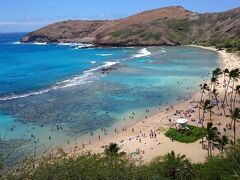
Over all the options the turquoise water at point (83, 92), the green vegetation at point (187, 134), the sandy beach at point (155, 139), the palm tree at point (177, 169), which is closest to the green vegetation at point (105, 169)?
the palm tree at point (177, 169)

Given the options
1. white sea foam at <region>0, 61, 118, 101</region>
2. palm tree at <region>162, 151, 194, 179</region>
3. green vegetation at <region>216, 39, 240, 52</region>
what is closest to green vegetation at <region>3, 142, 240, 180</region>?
palm tree at <region>162, 151, 194, 179</region>

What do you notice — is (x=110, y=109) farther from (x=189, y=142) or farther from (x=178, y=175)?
(x=178, y=175)

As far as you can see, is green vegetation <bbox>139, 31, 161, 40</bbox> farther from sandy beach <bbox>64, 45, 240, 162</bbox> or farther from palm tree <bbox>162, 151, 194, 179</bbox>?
palm tree <bbox>162, 151, 194, 179</bbox>

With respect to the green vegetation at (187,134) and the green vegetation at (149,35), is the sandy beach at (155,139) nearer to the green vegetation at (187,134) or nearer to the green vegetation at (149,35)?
the green vegetation at (187,134)

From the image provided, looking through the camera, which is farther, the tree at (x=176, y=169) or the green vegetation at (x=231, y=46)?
the green vegetation at (x=231, y=46)

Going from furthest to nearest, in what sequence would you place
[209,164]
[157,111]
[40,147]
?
A: 1. [157,111]
2. [40,147]
3. [209,164]

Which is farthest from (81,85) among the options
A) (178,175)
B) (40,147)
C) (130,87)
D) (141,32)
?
(141,32)

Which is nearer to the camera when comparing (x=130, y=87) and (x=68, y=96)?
(x=68, y=96)
